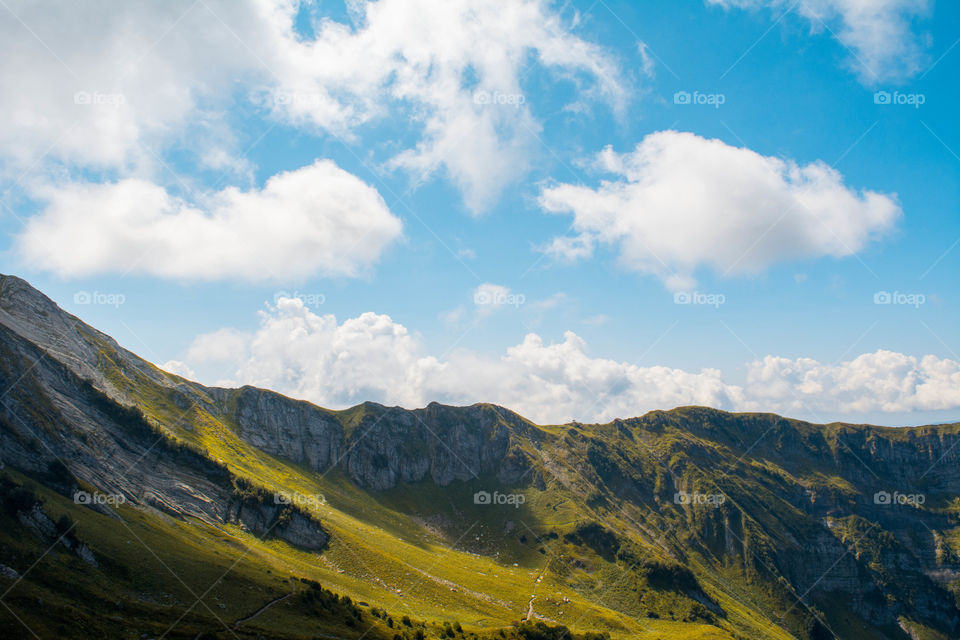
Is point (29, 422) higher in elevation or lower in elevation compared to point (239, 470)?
higher

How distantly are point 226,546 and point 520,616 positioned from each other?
90.8 meters

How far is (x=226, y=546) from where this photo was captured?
133500mm

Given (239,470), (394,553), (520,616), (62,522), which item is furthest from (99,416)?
(520,616)

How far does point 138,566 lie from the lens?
3634 inches

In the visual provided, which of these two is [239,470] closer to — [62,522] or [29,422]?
[29,422]

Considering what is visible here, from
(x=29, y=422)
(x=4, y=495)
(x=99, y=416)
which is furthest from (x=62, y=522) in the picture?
(x=99, y=416)

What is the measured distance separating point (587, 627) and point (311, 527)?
100885 millimetres

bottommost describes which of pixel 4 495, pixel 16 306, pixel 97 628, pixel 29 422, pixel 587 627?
pixel 587 627

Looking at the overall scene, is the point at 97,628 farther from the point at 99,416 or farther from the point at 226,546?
the point at 99,416

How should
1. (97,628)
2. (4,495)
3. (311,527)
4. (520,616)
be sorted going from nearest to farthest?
1. (97,628)
2. (4,495)
3. (520,616)
4. (311,527)

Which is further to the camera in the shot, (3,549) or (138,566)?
(138,566)

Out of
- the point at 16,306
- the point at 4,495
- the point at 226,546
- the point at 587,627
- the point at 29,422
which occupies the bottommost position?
the point at 587,627

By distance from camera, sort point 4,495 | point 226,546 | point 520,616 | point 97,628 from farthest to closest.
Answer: point 520,616
point 226,546
point 4,495
point 97,628

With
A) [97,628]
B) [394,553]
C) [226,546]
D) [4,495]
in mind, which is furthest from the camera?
→ [394,553]
